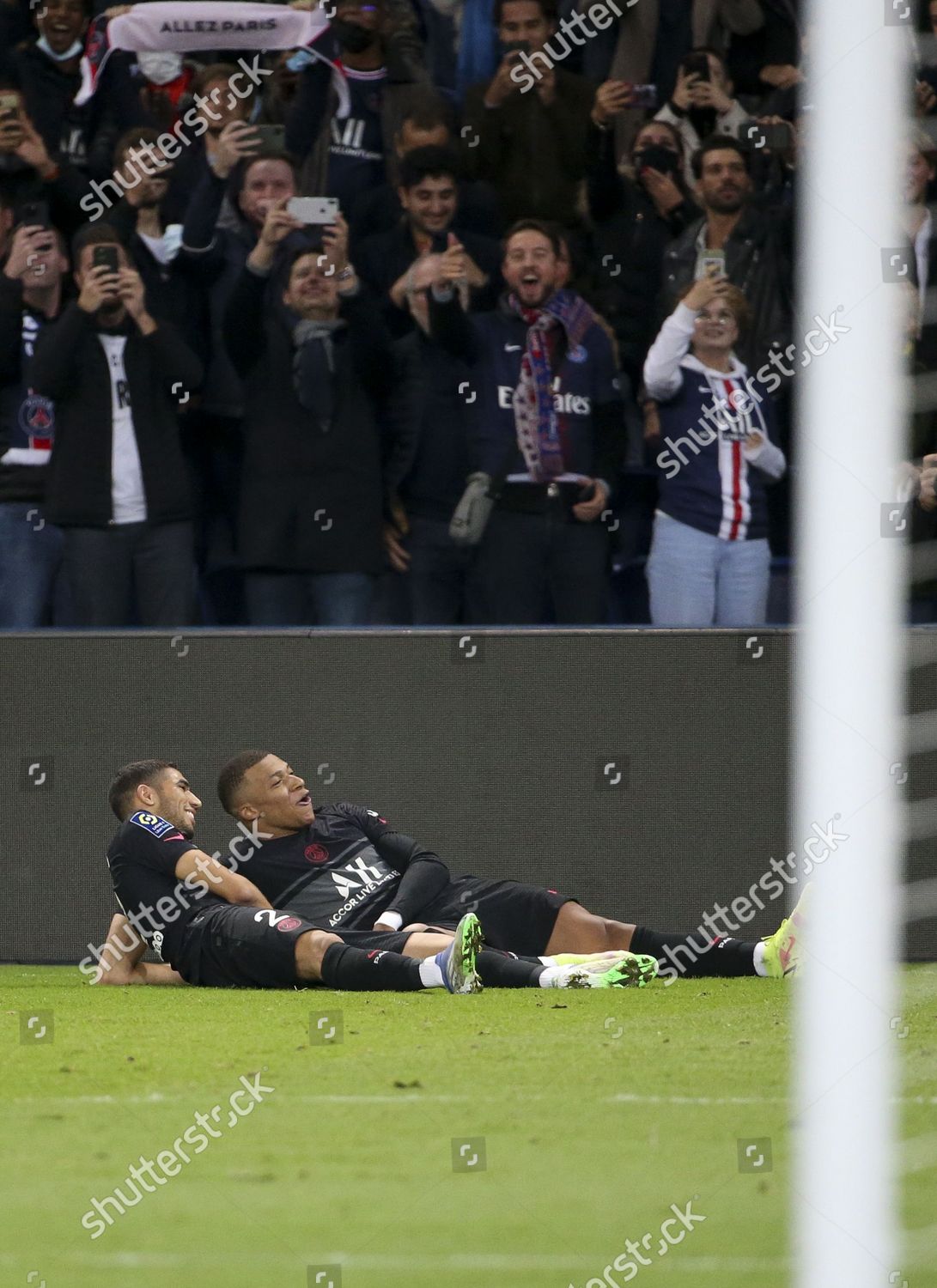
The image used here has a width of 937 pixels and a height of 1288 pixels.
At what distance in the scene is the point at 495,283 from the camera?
924cm

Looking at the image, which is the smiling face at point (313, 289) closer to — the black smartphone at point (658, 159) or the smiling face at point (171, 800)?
the black smartphone at point (658, 159)

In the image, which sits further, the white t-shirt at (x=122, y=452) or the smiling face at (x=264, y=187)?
the smiling face at (x=264, y=187)

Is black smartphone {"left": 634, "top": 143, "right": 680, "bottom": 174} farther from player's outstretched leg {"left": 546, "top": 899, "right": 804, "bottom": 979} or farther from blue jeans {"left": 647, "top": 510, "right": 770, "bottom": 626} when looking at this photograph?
player's outstretched leg {"left": 546, "top": 899, "right": 804, "bottom": 979}

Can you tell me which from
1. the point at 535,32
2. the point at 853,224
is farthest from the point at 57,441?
the point at 853,224

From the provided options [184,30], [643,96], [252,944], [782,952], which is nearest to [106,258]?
[184,30]

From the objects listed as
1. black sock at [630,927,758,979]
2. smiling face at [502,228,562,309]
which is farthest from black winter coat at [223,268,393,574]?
black sock at [630,927,758,979]

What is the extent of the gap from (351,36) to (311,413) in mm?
2054

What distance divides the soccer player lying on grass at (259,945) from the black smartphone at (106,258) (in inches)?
111

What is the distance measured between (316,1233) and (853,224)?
2.02 meters

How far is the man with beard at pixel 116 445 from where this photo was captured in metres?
8.93

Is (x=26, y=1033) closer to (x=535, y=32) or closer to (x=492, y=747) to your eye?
(x=492, y=747)

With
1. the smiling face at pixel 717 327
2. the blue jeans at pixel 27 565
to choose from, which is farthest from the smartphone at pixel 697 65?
the blue jeans at pixel 27 565

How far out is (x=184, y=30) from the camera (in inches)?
390

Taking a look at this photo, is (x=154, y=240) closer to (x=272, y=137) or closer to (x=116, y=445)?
(x=272, y=137)
